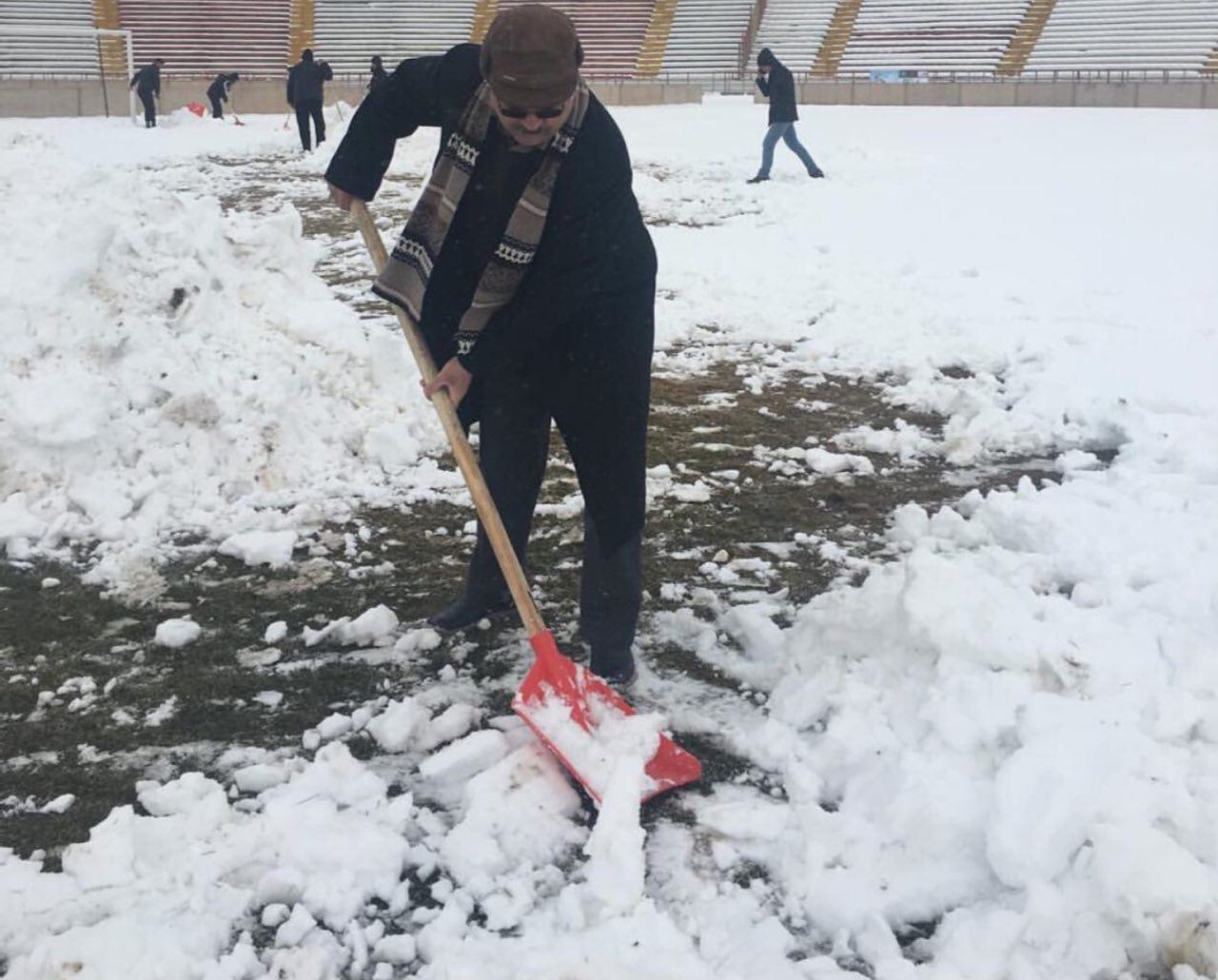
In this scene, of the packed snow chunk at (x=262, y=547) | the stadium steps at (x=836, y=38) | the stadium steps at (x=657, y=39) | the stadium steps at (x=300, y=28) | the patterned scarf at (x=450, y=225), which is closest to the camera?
the patterned scarf at (x=450, y=225)

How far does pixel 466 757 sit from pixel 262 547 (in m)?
1.33

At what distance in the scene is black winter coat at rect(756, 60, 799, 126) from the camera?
12484 millimetres

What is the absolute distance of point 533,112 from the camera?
2.32 m

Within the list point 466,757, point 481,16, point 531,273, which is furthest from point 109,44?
point 466,757

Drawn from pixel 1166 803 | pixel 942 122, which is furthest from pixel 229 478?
pixel 942 122

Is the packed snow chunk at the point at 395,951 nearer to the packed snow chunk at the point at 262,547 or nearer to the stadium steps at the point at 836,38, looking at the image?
the packed snow chunk at the point at 262,547

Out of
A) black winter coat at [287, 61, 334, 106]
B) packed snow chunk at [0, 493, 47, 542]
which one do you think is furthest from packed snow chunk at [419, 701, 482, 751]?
black winter coat at [287, 61, 334, 106]

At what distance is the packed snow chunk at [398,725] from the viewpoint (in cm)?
258

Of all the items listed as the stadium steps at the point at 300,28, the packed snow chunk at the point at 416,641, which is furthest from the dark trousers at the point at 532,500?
the stadium steps at the point at 300,28

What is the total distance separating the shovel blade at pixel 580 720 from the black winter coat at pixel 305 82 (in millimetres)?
14613

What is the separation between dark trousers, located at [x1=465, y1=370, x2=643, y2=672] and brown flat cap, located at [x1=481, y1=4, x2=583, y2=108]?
0.72 meters

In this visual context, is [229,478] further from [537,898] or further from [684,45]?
[684,45]

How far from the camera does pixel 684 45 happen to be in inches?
1228

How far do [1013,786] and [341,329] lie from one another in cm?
332
